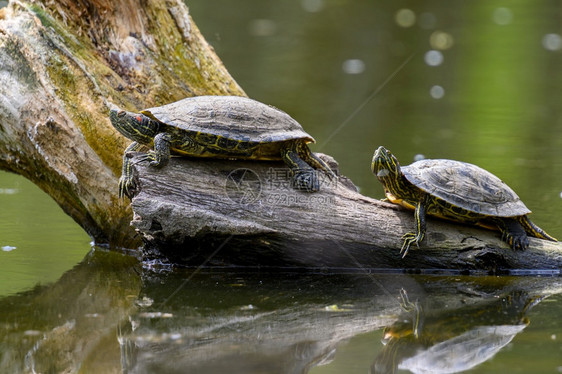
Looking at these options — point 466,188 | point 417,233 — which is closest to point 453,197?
point 466,188

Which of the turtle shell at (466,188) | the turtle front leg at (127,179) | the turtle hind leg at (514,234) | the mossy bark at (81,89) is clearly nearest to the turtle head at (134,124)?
the turtle front leg at (127,179)

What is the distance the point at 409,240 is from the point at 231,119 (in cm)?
143

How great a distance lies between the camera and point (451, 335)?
3750mm

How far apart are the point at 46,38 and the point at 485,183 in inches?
134

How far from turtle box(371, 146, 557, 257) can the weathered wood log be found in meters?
0.08

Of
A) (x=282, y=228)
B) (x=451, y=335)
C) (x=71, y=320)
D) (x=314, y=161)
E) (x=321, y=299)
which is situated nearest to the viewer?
(x=451, y=335)

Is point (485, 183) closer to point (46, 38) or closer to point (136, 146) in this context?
point (136, 146)

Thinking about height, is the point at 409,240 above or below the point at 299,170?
below

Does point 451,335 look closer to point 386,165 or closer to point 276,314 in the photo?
point 276,314

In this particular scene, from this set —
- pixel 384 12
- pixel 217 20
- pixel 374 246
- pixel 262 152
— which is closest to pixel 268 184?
pixel 262 152

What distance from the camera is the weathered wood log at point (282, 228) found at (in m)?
4.49

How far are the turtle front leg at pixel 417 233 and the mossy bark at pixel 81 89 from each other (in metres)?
2.03

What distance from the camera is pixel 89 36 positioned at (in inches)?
219

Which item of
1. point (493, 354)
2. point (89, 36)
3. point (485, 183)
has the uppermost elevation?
point (89, 36)
